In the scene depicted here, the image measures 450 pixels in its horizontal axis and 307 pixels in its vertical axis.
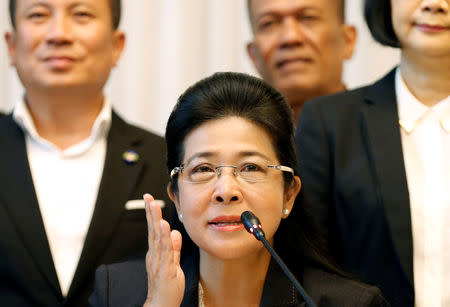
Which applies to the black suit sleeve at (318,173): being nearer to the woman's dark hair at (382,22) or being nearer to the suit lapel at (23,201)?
the woman's dark hair at (382,22)

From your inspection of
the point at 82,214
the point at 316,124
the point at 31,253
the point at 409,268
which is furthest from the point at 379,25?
the point at 31,253

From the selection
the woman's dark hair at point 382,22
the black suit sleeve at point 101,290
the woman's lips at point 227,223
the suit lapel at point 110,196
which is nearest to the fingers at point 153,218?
the woman's lips at point 227,223

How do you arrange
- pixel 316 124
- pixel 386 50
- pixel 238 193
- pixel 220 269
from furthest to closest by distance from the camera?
pixel 386 50 → pixel 316 124 → pixel 220 269 → pixel 238 193

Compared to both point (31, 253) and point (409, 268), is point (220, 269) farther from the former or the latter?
point (31, 253)

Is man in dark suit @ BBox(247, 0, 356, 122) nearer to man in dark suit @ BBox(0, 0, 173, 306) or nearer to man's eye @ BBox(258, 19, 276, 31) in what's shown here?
man's eye @ BBox(258, 19, 276, 31)

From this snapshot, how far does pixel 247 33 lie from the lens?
124 inches

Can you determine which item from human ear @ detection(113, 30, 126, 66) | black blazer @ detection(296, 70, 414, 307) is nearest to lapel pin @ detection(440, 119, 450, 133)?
black blazer @ detection(296, 70, 414, 307)

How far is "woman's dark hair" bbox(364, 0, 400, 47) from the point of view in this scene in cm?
185

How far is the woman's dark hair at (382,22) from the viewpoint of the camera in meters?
1.85

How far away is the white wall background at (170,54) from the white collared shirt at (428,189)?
1324 mm

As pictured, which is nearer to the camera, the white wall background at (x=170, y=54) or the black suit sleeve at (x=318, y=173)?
the black suit sleeve at (x=318, y=173)

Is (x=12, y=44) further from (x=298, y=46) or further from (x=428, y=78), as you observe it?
(x=428, y=78)

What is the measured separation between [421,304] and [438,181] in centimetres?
27

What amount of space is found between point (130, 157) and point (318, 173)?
1.80 feet
